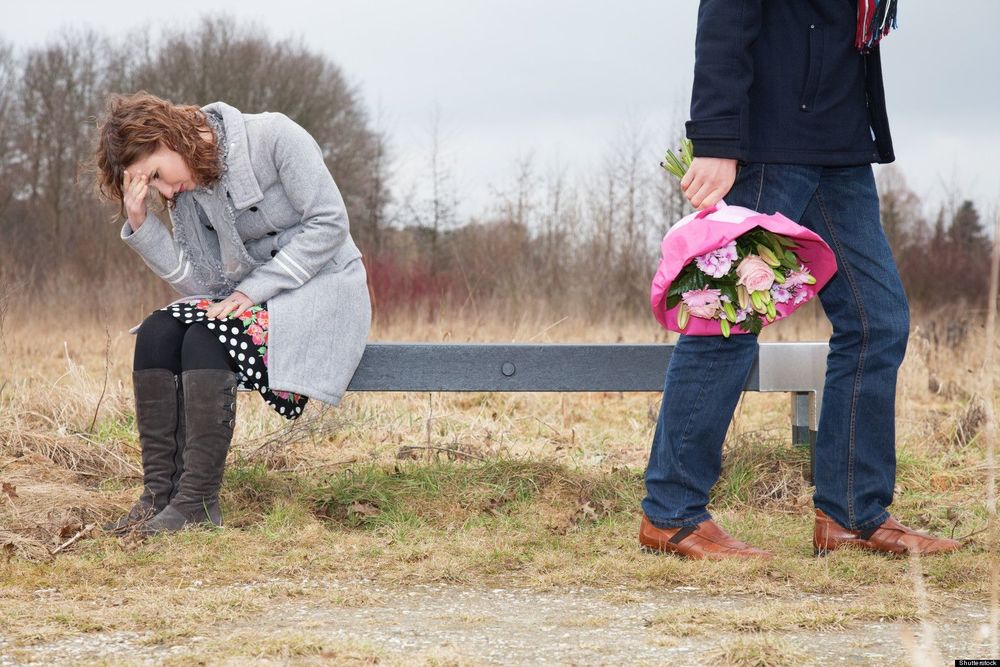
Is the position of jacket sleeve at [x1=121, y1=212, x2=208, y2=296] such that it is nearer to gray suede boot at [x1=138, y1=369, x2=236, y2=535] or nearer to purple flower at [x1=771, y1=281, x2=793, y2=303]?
gray suede boot at [x1=138, y1=369, x2=236, y2=535]

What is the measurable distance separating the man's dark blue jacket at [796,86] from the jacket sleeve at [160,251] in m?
1.64

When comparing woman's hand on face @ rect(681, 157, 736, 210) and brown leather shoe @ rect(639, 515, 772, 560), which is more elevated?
woman's hand on face @ rect(681, 157, 736, 210)

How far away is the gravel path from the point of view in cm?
205

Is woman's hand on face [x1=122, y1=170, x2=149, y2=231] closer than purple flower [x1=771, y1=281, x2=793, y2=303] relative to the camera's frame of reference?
No

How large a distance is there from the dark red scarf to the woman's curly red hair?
1.86 m

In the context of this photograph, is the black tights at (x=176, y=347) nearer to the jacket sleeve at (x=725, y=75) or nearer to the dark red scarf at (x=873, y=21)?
the jacket sleeve at (x=725, y=75)

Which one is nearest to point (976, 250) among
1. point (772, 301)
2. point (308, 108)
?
point (308, 108)

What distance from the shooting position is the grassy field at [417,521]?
2352 mm

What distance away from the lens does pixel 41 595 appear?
2.56m

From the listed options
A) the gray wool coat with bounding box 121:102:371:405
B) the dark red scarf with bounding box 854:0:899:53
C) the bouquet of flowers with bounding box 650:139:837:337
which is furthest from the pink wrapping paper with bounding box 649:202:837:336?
the gray wool coat with bounding box 121:102:371:405

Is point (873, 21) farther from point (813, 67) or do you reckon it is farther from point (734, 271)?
point (734, 271)

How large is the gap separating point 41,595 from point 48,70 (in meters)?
21.8

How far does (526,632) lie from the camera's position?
7.39 feet

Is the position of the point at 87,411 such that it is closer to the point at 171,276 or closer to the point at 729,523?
the point at 171,276
